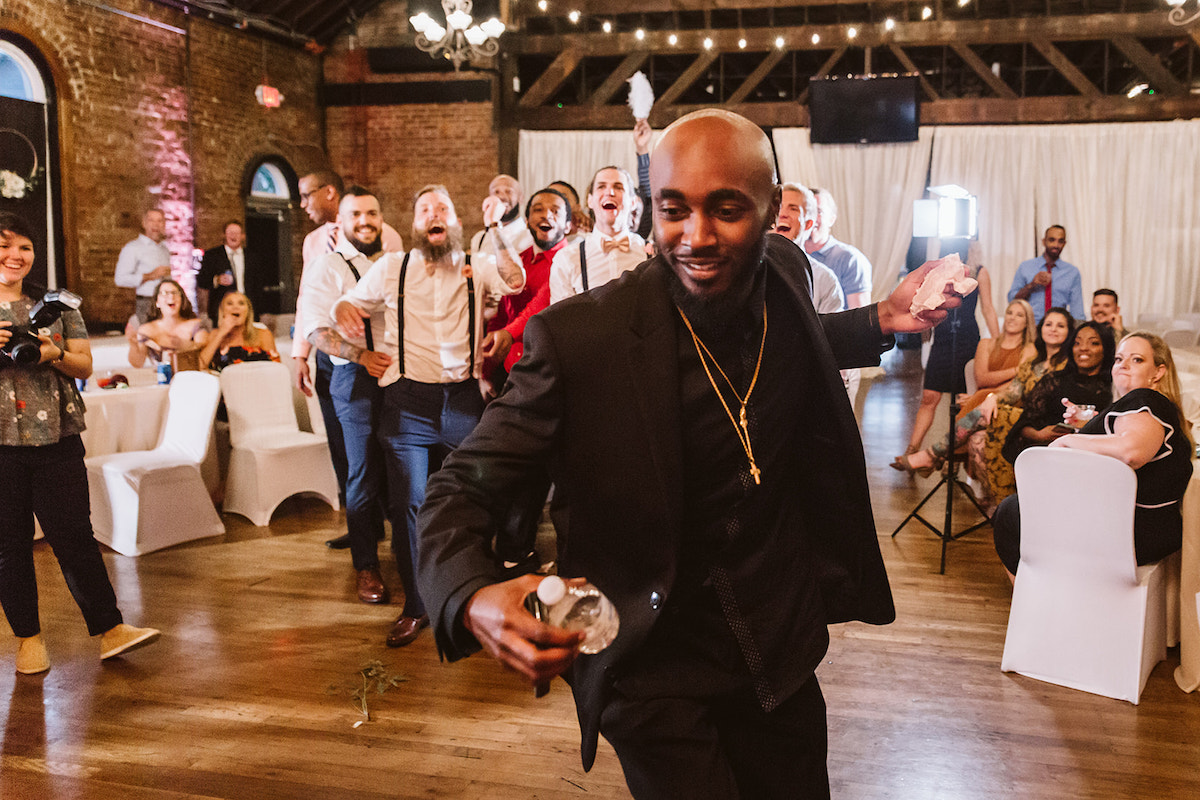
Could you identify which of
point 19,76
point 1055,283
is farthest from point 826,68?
point 19,76

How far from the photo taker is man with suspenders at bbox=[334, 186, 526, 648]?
341cm

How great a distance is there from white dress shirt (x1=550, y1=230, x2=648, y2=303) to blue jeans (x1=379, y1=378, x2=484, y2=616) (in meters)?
0.55

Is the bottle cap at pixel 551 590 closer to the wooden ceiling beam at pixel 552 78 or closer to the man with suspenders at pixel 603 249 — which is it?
the man with suspenders at pixel 603 249

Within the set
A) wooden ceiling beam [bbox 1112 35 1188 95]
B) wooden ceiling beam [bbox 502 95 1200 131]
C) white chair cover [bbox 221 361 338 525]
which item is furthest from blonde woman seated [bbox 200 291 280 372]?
wooden ceiling beam [bbox 1112 35 1188 95]

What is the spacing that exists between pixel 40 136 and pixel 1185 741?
9.20 metres

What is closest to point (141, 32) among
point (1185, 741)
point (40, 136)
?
point (40, 136)

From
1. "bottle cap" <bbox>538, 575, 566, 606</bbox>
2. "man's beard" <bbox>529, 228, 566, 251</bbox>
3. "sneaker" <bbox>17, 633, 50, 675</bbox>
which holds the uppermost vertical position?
"man's beard" <bbox>529, 228, 566, 251</bbox>

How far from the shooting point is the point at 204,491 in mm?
4828

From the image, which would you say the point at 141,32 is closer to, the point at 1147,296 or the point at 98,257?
the point at 98,257

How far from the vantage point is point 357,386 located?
3.80 m

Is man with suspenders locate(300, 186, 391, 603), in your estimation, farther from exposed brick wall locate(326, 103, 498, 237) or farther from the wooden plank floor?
exposed brick wall locate(326, 103, 498, 237)

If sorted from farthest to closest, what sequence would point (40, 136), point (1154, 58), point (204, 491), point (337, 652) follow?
1. point (1154, 58)
2. point (40, 136)
3. point (204, 491)
4. point (337, 652)

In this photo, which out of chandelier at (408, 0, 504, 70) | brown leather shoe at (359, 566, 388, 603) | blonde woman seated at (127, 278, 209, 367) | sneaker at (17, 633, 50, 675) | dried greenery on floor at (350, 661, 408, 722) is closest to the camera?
dried greenery on floor at (350, 661, 408, 722)

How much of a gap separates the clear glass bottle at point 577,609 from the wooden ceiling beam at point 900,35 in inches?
422
